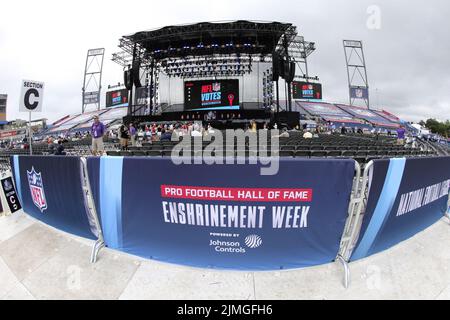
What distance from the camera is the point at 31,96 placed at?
257 inches

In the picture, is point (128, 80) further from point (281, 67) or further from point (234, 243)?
point (234, 243)

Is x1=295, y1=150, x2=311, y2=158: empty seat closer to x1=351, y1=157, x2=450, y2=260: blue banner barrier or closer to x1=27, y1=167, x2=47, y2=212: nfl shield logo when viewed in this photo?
x1=351, y1=157, x2=450, y2=260: blue banner barrier

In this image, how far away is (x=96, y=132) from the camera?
8445 millimetres

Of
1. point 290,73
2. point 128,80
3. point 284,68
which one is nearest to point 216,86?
point 284,68

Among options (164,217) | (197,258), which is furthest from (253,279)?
(164,217)

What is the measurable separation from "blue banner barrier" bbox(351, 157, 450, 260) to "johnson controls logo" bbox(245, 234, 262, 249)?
128 cm

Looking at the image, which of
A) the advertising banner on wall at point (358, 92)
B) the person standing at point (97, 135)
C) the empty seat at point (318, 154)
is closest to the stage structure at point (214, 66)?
the person standing at point (97, 135)

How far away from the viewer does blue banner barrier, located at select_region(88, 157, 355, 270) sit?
2730 millimetres

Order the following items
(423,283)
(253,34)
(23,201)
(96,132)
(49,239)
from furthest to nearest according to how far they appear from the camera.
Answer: (253,34) < (96,132) < (23,201) < (49,239) < (423,283)

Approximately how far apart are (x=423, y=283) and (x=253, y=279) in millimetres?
2027

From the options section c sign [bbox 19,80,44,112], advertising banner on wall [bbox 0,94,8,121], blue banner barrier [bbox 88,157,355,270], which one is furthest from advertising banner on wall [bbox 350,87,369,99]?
advertising banner on wall [bbox 0,94,8,121]

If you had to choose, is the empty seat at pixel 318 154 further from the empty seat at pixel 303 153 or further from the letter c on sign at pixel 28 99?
the letter c on sign at pixel 28 99

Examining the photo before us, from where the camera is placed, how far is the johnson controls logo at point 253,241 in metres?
2.86
